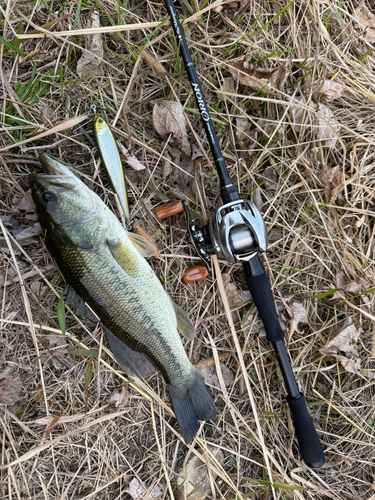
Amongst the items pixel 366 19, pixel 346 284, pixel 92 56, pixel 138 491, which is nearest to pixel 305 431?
pixel 346 284

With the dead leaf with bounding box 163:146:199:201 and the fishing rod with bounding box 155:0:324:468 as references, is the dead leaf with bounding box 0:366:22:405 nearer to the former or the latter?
the fishing rod with bounding box 155:0:324:468

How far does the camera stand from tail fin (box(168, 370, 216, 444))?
7.93ft

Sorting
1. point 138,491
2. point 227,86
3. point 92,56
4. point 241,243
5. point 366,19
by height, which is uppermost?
point 92,56

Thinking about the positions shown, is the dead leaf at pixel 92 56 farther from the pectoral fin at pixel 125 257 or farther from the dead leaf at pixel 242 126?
the pectoral fin at pixel 125 257

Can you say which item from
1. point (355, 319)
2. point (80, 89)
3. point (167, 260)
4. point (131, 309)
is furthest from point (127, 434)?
point (80, 89)

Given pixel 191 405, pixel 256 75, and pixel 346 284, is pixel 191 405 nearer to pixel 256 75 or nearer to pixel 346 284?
pixel 346 284

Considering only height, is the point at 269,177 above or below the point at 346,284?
above

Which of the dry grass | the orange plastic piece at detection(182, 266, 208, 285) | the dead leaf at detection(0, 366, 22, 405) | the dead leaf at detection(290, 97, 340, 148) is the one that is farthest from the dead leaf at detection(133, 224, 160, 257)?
the dead leaf at detection(290, 97, 340, 148)

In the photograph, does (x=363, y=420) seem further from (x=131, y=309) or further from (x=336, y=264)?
(x=131, y=309)

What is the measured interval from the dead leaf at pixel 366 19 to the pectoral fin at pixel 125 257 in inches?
108

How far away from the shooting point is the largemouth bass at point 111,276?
2.04 metres

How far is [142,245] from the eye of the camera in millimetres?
2316

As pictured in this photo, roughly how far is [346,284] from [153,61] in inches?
93.2

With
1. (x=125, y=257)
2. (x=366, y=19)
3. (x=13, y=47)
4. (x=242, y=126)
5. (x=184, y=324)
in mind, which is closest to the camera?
(x=125, y=257)
